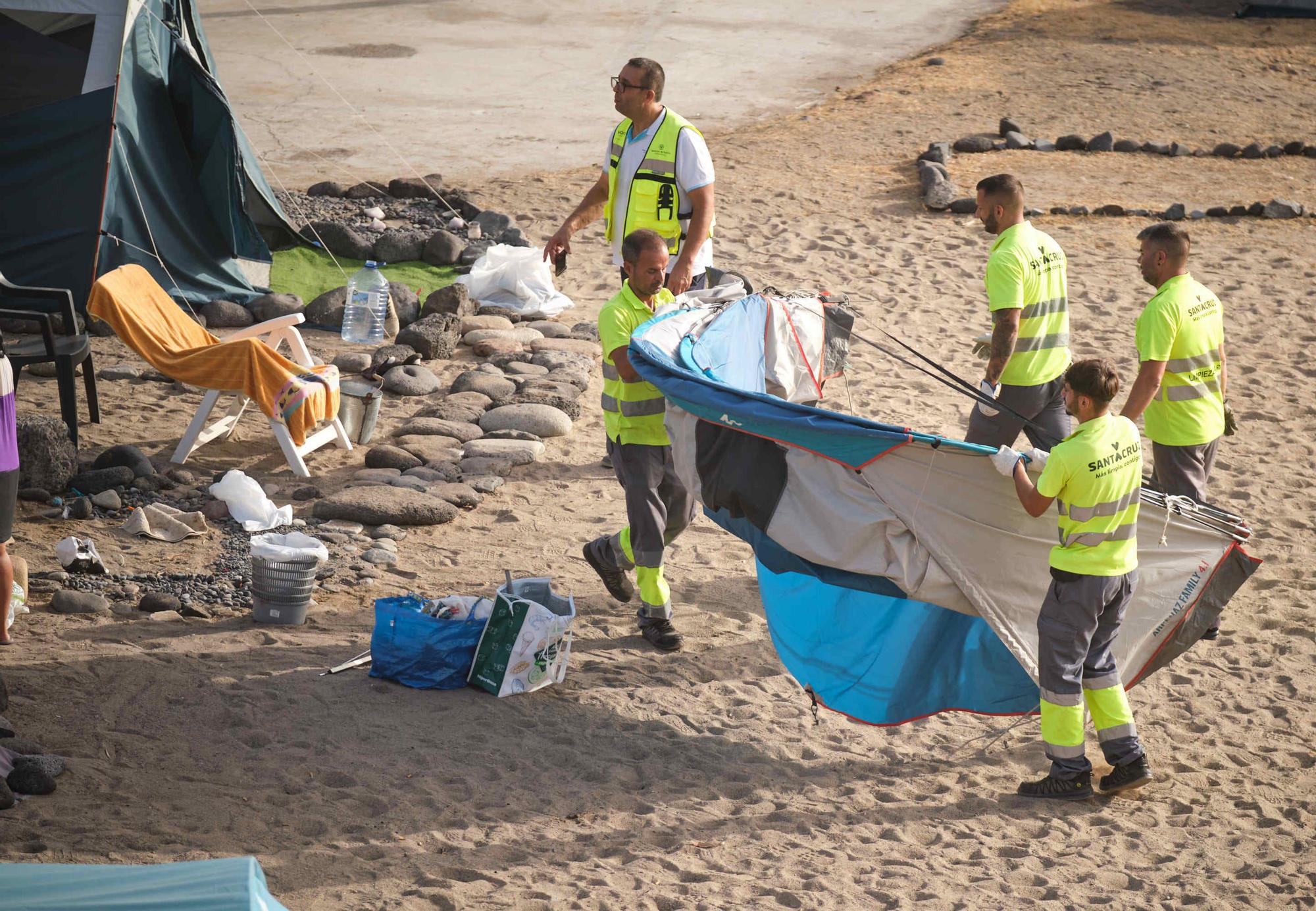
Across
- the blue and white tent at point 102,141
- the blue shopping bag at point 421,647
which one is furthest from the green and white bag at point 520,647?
the blue and white tent at point 102,141

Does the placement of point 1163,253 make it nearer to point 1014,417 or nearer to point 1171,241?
point 1171,241

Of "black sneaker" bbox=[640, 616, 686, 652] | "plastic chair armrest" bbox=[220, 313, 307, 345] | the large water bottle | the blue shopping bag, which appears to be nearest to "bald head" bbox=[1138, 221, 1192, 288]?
"black sneaker" bbox=[640, 616, 686, 652]

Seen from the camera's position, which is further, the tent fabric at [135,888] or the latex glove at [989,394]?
the latex glove at [989,394]

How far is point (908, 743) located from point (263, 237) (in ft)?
25.9

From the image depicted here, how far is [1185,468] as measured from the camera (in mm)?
5902

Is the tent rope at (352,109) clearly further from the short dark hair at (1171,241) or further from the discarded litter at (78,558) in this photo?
the short dark hair at (1171,241)

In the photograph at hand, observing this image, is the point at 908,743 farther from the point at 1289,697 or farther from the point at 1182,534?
the point at 1289,697

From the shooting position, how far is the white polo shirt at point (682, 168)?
6.59 metres

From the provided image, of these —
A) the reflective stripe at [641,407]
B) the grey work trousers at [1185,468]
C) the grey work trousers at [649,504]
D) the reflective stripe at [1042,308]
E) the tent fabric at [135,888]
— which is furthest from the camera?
the reflective stripe at [1042,308]

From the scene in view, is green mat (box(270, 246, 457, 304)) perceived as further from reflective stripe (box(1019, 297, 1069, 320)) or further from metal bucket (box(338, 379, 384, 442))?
reflective stripe (box(1019, 297, 1069, 320))

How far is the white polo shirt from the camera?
21.6 ft

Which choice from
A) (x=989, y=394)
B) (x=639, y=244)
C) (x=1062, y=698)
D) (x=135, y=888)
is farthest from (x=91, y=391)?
(x=1062, y=698)

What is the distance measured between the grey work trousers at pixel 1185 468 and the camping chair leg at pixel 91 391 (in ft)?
20.6

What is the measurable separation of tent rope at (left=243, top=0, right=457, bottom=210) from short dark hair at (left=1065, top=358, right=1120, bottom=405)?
29.0ft
